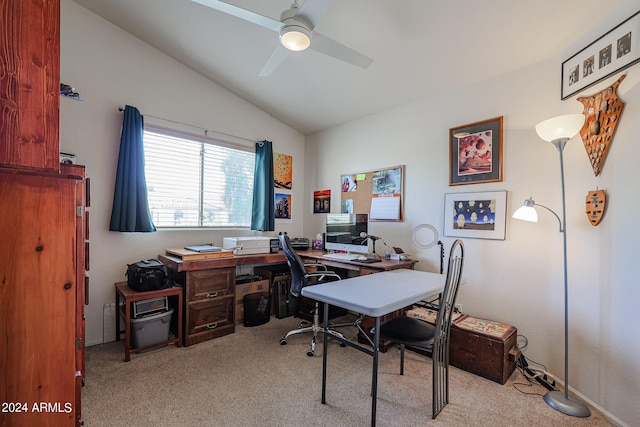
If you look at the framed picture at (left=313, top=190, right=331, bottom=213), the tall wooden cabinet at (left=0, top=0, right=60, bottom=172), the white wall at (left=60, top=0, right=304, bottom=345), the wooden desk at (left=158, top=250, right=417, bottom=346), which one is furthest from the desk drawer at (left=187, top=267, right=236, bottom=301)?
the tall wooden cabinet at (left=0, top=0, right=60, bottom=172)

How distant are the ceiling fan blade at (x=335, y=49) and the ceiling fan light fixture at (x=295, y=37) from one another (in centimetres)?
7

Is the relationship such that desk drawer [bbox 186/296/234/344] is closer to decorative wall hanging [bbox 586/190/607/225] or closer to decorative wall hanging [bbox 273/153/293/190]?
decorative wall hanging [bbox 273/153/293/190]

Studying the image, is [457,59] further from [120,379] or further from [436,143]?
[120,379]

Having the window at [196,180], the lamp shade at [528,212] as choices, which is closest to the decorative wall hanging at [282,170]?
the window at [196,180]

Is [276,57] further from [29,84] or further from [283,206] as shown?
[283,206]

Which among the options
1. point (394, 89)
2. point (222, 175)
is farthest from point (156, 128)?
point (394, 89)

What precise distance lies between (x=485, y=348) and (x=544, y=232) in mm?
1016

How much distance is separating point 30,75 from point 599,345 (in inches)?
123

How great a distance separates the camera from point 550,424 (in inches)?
65.5

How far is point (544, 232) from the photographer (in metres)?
2.18

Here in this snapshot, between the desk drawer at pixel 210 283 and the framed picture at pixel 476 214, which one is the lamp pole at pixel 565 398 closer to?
the framed picture at pixel 476 214

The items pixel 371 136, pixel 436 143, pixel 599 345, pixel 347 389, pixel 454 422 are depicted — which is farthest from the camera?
pixel 371 136

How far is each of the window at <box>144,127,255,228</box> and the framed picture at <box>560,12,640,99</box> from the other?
326 cm

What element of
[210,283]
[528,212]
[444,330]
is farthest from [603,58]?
[210,283]
